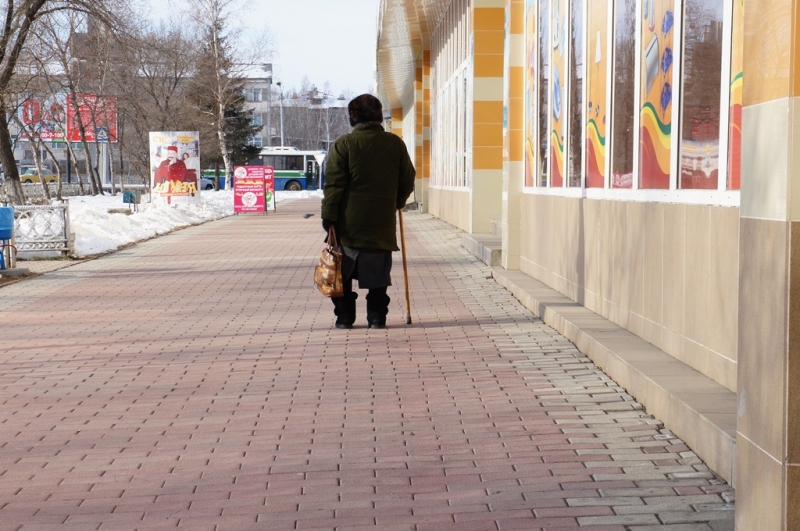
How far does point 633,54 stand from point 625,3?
0.52 m

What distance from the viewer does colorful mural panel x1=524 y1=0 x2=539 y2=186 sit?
12539 mm

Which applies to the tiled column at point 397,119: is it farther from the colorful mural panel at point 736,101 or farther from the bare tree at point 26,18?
the colorful mural panel at point 736,101

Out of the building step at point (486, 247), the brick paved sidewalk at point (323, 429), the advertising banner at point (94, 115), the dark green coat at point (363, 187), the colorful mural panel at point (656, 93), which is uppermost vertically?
the advertising banner at point (94, 115)

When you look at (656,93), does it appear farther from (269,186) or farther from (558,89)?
(269,186)

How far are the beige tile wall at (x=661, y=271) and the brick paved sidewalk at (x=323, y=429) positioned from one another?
0.45m

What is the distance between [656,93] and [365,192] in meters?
2.49

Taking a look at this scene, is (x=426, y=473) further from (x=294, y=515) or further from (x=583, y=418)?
(x=583, y=418)

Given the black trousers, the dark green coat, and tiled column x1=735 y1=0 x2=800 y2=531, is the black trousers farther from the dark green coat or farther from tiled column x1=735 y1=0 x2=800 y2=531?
tiled column x1=735 y1=0 x2=800 y2=531

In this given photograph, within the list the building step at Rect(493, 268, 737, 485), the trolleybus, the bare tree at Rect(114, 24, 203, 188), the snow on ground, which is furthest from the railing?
Result: the trolleybus

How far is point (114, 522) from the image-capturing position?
13.5 feet

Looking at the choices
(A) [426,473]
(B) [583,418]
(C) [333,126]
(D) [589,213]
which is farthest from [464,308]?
(C) [333,126]

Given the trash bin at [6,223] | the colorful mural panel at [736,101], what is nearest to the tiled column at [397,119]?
the trash bin at [6,223]

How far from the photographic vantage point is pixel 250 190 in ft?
125

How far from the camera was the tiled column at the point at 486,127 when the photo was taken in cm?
1969
